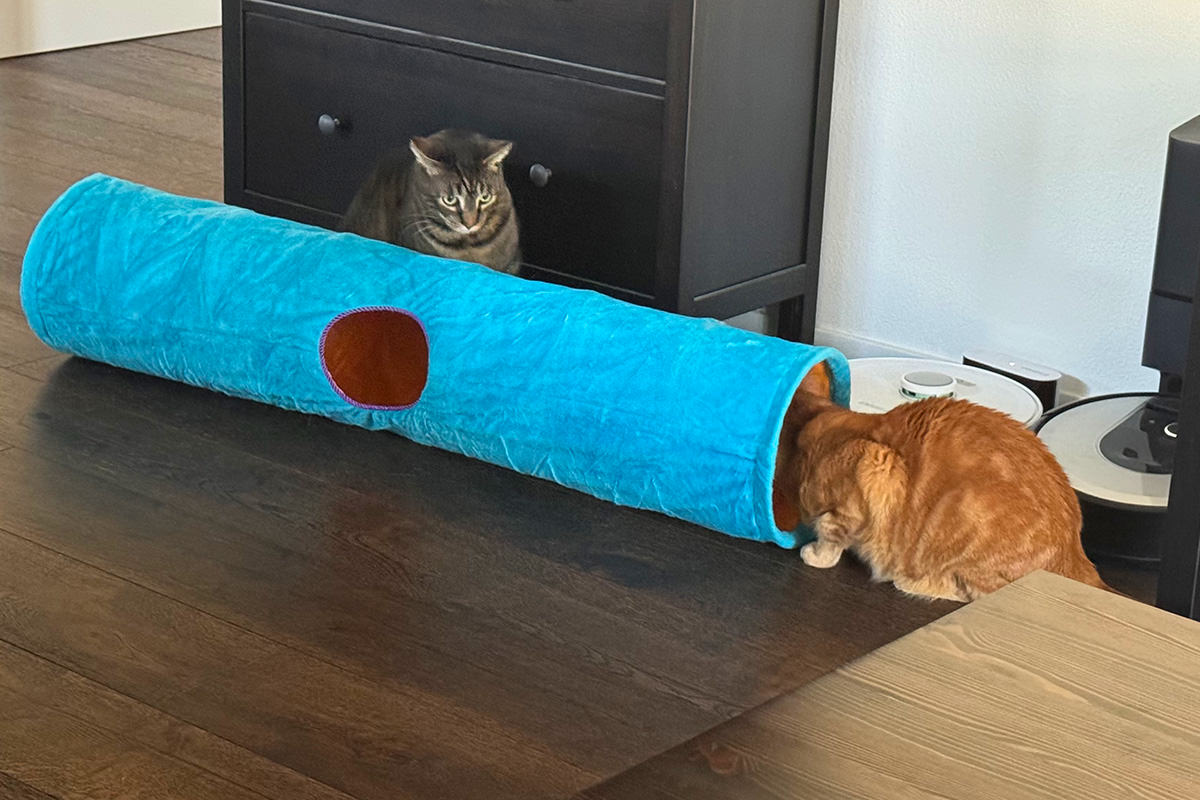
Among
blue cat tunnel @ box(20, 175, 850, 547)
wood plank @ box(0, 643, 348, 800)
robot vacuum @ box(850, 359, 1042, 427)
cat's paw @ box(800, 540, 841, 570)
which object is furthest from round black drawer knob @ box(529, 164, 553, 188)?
wood plank @ box(0, 643, 348, 800)

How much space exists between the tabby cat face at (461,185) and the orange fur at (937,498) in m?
0.75

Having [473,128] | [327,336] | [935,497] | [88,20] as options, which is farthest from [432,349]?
[88,20]

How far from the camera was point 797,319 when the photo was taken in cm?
285

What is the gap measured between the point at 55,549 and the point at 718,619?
2.91 feet

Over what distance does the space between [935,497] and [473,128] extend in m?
1.15

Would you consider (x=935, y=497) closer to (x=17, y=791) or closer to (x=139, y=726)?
(x=139, y=726)

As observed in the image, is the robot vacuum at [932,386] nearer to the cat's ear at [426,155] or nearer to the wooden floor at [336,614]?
the wooden floor at [336,614]

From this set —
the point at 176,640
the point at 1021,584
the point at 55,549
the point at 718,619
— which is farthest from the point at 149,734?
the point at 1021,584

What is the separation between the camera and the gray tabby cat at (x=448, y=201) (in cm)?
257

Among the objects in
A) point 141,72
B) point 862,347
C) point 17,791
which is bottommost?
point 17,791

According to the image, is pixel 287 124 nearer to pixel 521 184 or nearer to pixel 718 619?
pixel 521 184

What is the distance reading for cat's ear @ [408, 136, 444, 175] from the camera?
2.57m

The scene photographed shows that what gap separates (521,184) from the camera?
2.72 m

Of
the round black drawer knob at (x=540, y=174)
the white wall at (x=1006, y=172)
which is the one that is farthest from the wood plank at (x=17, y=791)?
Result: the white wall at (x=1006, y=172)
